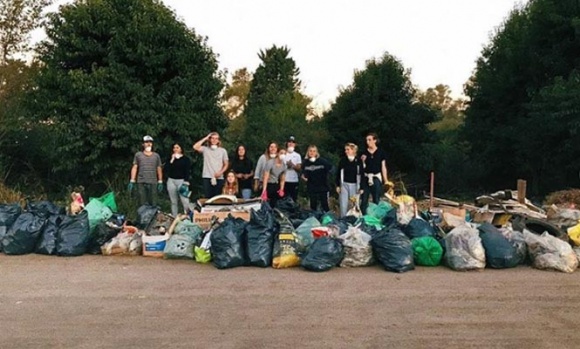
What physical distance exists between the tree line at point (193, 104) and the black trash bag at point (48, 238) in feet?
18.4

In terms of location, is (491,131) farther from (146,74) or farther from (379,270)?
(379,270)

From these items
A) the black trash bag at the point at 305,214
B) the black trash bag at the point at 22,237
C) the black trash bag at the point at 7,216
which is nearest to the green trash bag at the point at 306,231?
the black trash bag at the point at 305,214

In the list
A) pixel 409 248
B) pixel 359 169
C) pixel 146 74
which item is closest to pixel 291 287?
pixel 409 248

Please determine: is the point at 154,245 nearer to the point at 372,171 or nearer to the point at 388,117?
the point at 372,171

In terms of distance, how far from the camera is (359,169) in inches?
394

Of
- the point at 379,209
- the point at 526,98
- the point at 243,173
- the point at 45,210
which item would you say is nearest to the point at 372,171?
the point at 379,209

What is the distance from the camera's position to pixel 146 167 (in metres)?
10.4

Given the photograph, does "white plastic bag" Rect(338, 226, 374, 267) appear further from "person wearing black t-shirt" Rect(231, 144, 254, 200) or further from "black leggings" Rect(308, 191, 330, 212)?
"person wearing black t-shirt" Rect(231, 144, 254, 200)

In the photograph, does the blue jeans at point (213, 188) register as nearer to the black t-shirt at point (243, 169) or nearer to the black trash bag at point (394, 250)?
the black t-shirt at point (243, 169)

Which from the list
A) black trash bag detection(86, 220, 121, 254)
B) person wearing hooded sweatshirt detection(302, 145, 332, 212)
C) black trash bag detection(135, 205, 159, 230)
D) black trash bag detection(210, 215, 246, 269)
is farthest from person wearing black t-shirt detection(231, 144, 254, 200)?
black trash bag detection(210, 215, 246, 269)

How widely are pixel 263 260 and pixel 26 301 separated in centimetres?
271

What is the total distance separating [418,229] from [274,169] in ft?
11.3

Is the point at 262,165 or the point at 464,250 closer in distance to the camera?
the point at 464,250

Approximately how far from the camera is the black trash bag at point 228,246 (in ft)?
24.4
